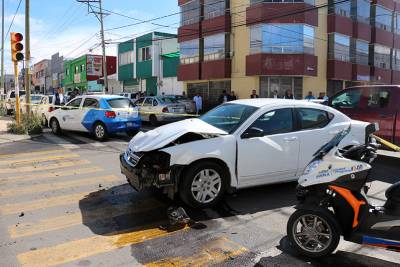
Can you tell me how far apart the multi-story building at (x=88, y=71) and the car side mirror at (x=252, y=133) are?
159 feet

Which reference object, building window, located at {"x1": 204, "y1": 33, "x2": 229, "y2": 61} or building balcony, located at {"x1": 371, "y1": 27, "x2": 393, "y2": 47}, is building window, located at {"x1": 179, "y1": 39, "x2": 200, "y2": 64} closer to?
building window, located at {"x1": 204, "y1": 33, "x2": 229, "y2": 61}

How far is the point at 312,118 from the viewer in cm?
725

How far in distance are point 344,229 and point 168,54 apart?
120 feet

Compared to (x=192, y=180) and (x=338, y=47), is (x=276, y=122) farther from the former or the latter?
(x=338, y=47)

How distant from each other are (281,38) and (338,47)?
17.8 ft

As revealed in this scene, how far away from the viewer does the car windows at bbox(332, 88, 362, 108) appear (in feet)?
35.8

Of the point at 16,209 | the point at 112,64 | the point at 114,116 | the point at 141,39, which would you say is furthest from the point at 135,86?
the point at 16,209

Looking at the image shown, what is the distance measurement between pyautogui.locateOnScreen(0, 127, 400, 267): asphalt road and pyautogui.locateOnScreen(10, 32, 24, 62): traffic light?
7.21m

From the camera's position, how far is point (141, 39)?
140ft

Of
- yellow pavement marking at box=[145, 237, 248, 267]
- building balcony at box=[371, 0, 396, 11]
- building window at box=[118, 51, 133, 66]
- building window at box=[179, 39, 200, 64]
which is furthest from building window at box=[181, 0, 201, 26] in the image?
yellow pavement marking at box=[145, 237, 248, 267]

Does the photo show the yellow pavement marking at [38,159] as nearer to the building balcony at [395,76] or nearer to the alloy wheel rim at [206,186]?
the alloy wheel rim at [206,186]

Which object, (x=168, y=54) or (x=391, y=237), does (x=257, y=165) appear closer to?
(x=391, y=237)

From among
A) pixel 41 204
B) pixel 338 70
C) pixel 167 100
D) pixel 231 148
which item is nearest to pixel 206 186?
pixel 231 148

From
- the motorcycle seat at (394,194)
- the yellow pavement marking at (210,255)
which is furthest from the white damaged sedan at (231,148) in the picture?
the motorcycle seat at (394,194)
